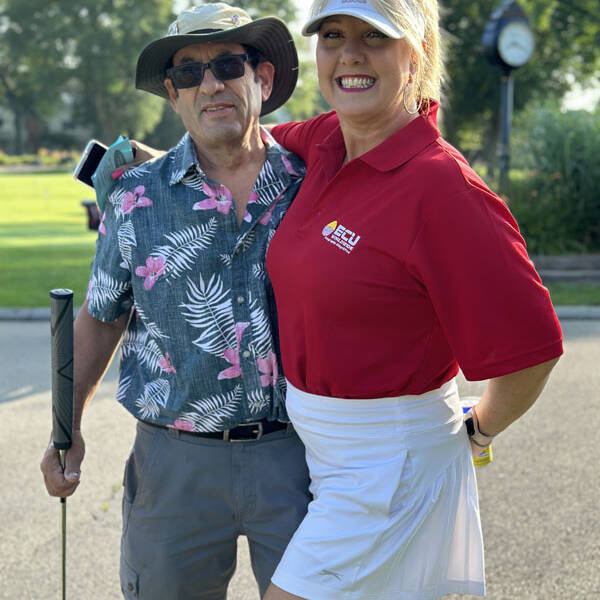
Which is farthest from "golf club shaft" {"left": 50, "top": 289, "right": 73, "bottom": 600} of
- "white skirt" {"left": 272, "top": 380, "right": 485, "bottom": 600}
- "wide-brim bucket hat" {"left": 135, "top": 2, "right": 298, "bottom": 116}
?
"wide-brim bucket hat" {"left": 135, "top": 2, "right": 298, "bottom": 116}

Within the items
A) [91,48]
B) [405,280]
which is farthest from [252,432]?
[91,48]

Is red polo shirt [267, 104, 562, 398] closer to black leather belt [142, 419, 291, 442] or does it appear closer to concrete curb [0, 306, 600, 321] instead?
black leather belt [142, 419, 291, 442]

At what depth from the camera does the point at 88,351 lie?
269cm

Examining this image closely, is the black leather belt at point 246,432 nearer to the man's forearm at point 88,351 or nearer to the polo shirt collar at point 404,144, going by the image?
the man's forearm at point 88,351

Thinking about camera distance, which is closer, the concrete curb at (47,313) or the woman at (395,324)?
the woman at (395,324)

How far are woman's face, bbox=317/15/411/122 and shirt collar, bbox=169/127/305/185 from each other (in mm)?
478

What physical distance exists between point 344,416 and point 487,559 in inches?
86.5

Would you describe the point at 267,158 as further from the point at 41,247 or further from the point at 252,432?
the point at 41,247

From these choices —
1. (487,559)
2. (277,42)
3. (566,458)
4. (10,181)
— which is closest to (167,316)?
(277,42)

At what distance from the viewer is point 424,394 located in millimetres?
2143

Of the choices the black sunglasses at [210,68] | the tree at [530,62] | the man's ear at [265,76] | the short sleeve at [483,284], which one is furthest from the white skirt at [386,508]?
the tree at [530,62]

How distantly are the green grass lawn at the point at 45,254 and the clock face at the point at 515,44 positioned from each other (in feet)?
13.6

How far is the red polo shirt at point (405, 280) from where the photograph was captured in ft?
6.27

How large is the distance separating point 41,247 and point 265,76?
1356cm
